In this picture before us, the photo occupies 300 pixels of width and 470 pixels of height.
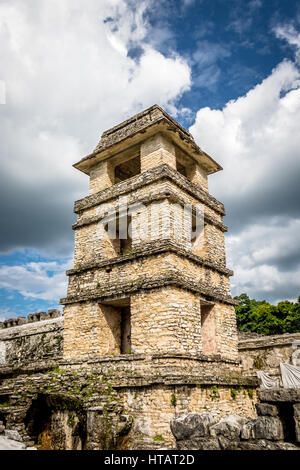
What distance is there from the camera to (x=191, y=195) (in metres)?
12.5

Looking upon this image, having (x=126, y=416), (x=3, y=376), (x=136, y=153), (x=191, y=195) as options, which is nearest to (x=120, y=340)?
(x=126, y=416)

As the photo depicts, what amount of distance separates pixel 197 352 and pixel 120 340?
2.95 metres

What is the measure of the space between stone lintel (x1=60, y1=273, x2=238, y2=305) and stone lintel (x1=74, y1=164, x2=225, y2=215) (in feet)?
10.5

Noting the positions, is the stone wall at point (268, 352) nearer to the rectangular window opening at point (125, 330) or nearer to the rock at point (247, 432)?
the rectangular window opening at point (125, 330)

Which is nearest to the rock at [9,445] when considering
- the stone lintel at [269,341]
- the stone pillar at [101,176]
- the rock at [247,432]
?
the rock at [247,432]

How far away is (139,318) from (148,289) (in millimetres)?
849

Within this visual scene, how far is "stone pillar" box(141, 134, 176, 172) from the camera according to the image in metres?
11.9

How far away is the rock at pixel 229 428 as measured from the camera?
6168mm

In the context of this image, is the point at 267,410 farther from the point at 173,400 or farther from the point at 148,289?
the point at 148,289

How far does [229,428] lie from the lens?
625cm

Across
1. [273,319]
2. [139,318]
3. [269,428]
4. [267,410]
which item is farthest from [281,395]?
[273,319]

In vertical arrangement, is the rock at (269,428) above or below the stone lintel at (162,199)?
below

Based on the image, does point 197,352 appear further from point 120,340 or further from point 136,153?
point 136,153

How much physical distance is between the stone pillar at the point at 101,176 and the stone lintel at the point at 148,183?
400 millimetres
